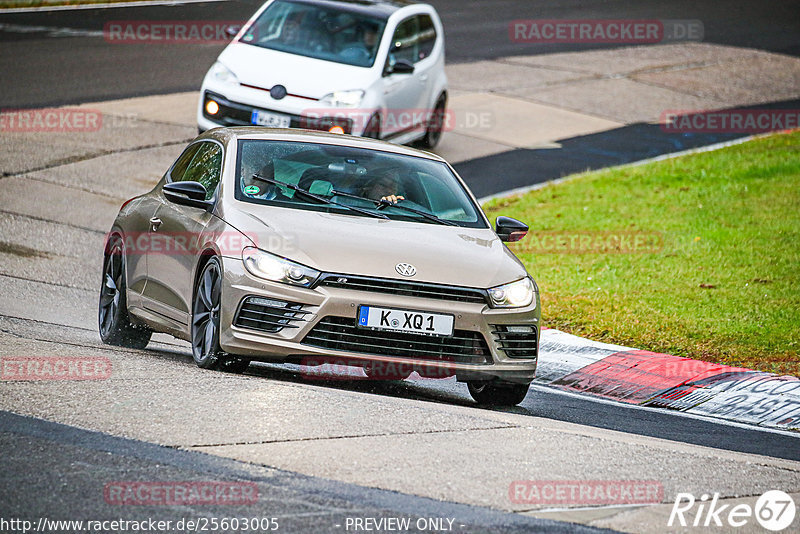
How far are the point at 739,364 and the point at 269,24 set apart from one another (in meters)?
9.28

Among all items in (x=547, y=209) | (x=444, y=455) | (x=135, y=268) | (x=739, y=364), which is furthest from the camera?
(x=547, y=209)

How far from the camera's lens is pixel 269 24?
17312mm

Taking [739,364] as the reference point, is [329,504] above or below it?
above

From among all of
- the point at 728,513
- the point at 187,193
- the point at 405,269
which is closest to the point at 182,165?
the point at 187,193

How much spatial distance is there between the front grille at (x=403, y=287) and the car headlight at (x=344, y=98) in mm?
8554

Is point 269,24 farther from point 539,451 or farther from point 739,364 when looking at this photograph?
point 539,451

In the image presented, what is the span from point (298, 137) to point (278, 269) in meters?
1.79

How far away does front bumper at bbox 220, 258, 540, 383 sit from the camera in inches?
297

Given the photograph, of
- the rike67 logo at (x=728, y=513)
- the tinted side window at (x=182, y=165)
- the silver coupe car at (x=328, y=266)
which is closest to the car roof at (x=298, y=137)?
the silver coupe car at (x=328, y=266)

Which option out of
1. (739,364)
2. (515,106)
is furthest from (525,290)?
(515,106)

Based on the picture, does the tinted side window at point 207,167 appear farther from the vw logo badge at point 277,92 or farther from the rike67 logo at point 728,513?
the vw logo badge at point 277,92

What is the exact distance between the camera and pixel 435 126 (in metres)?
19.1

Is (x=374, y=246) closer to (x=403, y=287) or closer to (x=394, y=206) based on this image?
(x=403, y=287)

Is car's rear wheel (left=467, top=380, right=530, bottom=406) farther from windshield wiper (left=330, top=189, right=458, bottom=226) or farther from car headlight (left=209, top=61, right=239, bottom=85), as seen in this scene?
car headlight (left=209, top=61, right=239, bottom=85)
